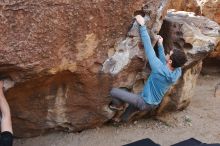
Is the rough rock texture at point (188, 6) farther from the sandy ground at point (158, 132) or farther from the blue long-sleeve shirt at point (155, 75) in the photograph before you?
the blue long-sleeve shirt at point (155, 75)

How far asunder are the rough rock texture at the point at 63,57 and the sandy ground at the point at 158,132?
11 centimetres

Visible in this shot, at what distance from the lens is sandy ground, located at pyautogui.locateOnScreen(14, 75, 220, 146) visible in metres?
5.04

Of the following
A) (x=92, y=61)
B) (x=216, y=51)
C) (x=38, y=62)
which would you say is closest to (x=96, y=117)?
(x=92, y=61)

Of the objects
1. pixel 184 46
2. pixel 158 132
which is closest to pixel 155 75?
pixel 184 46

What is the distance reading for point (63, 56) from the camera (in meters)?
4.46

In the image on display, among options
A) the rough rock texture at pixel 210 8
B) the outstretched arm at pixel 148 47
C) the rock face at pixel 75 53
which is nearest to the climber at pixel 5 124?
the rock face at pixel 75 53

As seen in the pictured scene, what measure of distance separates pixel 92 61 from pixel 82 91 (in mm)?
384

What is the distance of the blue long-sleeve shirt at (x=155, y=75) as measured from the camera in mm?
4453

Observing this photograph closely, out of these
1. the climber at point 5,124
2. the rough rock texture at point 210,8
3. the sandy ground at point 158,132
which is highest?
Result: the rough rock texture at point 210,8

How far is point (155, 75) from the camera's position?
4.50 meters

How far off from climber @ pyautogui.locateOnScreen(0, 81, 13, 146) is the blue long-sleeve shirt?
54.7 inches

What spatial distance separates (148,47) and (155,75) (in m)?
0.30

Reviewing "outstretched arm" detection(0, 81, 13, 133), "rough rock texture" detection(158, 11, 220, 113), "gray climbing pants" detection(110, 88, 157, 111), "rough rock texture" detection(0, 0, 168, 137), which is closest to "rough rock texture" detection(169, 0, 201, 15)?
"rough rock texture" detection(158, 11, 220, 113)

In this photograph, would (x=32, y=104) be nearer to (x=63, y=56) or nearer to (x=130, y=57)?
(x=63, y=56)
